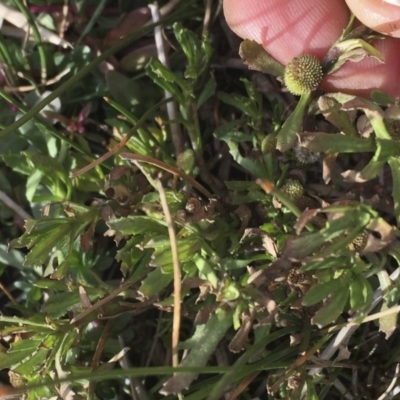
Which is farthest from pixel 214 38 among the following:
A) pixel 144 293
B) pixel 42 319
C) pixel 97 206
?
pixel 42 319

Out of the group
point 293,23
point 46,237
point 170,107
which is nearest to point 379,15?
point 293,23

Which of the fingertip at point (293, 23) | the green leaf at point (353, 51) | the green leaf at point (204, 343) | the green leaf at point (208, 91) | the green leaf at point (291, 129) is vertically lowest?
the green leaf at point (204, 343)

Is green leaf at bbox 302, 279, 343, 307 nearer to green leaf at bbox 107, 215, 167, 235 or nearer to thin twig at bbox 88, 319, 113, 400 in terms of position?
green leaf at bbox 107, 215, 167, 235

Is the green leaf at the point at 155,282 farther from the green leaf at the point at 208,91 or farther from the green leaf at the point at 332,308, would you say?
the green leaf at the point at 208,91

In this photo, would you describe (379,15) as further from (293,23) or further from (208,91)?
(208,91)

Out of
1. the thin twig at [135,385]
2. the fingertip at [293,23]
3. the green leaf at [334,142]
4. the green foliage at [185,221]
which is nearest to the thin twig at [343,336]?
the green foliage at [185,221]

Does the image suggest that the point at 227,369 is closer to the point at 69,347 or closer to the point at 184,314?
the point at 184,314

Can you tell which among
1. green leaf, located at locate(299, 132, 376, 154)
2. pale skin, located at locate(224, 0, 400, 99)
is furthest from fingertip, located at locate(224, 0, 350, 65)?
green leaf, located at locate(299, 132, 376, 154)

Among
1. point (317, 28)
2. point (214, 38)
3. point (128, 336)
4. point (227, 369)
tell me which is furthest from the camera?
point (214, 38)
